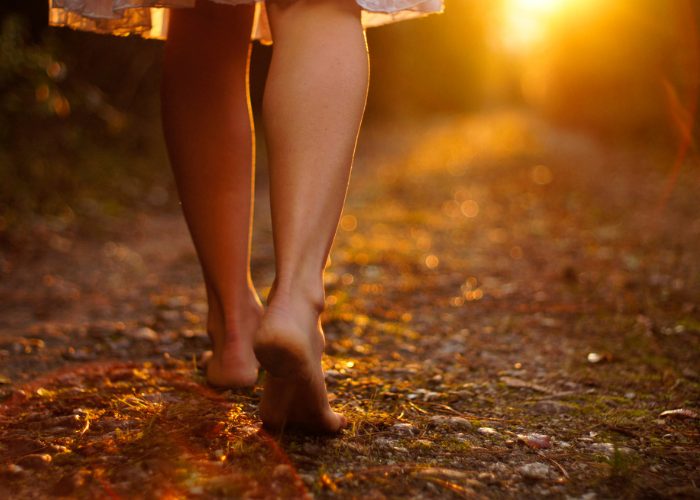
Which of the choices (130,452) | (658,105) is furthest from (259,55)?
(130,452)

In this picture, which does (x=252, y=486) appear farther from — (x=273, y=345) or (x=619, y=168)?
(x=619, y=168)

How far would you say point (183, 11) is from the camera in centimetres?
141

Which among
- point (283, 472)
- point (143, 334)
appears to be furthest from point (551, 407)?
point (143, 334)

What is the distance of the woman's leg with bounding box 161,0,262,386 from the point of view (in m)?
1.42

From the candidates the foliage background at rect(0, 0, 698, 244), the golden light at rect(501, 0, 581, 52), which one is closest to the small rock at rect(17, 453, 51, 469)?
the foliage background at rect(0, 0, 698, 244)

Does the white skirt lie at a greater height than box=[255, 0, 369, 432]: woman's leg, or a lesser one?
greater

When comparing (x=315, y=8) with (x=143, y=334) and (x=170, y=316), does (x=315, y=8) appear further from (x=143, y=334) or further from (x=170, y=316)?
(x=170, y=316)

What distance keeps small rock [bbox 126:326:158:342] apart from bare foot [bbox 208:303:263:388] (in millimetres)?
481

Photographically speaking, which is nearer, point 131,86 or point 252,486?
point 252,486

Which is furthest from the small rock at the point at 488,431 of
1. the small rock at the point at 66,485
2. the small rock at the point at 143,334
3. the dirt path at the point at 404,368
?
the small rock at the point at 143,334

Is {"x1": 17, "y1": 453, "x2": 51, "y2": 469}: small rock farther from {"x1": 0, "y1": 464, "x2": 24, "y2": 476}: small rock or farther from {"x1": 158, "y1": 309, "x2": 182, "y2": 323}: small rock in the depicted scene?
{"x1": 158, "y1": 309, "x2": 182, "y2": 323}: small rock

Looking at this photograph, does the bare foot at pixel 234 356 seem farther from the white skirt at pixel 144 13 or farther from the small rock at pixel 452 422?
the white skirt at pixel 144 13

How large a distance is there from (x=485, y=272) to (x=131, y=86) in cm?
393

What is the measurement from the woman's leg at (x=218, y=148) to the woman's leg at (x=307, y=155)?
1.08ft
